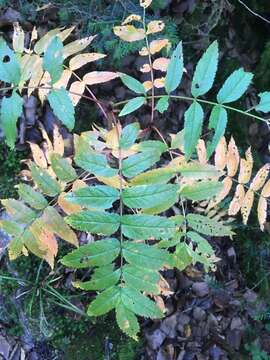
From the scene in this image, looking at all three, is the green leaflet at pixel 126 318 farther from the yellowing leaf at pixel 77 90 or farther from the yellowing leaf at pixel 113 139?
the yellowing leaf at pixel 77 90

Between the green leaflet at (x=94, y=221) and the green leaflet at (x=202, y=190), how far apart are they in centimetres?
27

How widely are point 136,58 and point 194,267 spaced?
101 cm

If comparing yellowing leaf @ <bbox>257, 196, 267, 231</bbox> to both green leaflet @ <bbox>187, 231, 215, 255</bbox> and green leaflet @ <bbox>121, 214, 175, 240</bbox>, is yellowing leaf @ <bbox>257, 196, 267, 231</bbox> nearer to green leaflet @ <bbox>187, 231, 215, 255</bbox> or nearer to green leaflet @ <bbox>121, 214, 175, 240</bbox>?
green leaflet @ <bbox>187, 231, 215, 255</bbox>

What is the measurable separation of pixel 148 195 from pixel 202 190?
23 centimetres

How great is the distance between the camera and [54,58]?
1.43 metres

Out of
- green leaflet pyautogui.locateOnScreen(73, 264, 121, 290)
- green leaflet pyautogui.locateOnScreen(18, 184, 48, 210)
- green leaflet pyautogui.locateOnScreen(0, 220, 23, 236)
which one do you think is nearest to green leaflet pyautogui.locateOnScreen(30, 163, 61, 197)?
green leaflet pyautogui.locateOnScreen(18, 184, 48, 210)

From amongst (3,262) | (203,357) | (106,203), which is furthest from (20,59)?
(203,357)

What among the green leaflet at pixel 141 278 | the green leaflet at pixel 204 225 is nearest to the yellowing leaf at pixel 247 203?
the green leaflet at pixel 204 225

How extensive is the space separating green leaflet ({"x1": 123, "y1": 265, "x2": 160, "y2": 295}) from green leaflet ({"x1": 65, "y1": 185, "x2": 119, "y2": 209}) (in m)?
0.17

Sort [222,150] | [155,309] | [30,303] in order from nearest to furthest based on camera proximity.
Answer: [155,309] < [222,150] < [30,303]

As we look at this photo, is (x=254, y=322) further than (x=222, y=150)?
Yes

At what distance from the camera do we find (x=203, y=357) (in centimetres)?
243

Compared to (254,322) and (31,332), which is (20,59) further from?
(254,322)

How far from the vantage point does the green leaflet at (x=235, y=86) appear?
150 cm
